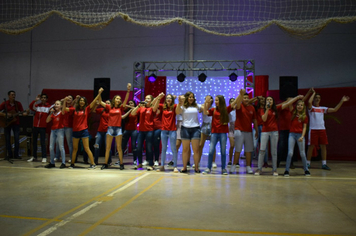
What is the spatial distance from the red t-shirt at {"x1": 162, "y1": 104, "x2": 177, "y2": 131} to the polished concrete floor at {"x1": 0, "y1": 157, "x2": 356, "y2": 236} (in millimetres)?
1206

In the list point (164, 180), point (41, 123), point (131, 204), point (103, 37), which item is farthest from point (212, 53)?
point (131, 204)

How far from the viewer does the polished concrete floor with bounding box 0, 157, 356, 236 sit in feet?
9.39

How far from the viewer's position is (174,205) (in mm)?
3689

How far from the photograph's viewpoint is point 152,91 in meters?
12.3

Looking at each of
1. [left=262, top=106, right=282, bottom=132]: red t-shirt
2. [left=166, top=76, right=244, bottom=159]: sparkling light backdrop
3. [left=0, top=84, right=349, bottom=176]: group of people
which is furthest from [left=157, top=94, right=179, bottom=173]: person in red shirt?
[left=166, top=76, right=244, bottom=159]: sparkling light backdrop

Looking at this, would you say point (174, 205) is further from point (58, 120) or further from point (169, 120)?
point (58, 120)

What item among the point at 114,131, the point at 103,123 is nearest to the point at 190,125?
the point at 114,131

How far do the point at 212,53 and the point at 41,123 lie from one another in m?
8.23

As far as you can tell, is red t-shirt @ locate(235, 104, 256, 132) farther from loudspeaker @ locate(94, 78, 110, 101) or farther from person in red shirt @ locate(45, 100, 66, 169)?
loudspeaker @ locate(94, 78, 110, 101)

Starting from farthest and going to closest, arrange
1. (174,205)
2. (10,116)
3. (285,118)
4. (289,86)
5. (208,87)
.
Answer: (208,87)
(289,86)
(10,116)
(285,118)
(174,205)

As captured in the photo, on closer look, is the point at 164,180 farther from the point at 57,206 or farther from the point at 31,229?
the point at 31,229

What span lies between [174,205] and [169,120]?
311cm

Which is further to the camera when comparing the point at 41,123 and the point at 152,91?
the point at 152,91

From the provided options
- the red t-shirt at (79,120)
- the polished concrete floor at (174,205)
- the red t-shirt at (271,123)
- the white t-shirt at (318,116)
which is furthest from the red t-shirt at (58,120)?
the white t-shirt at (318,116)
